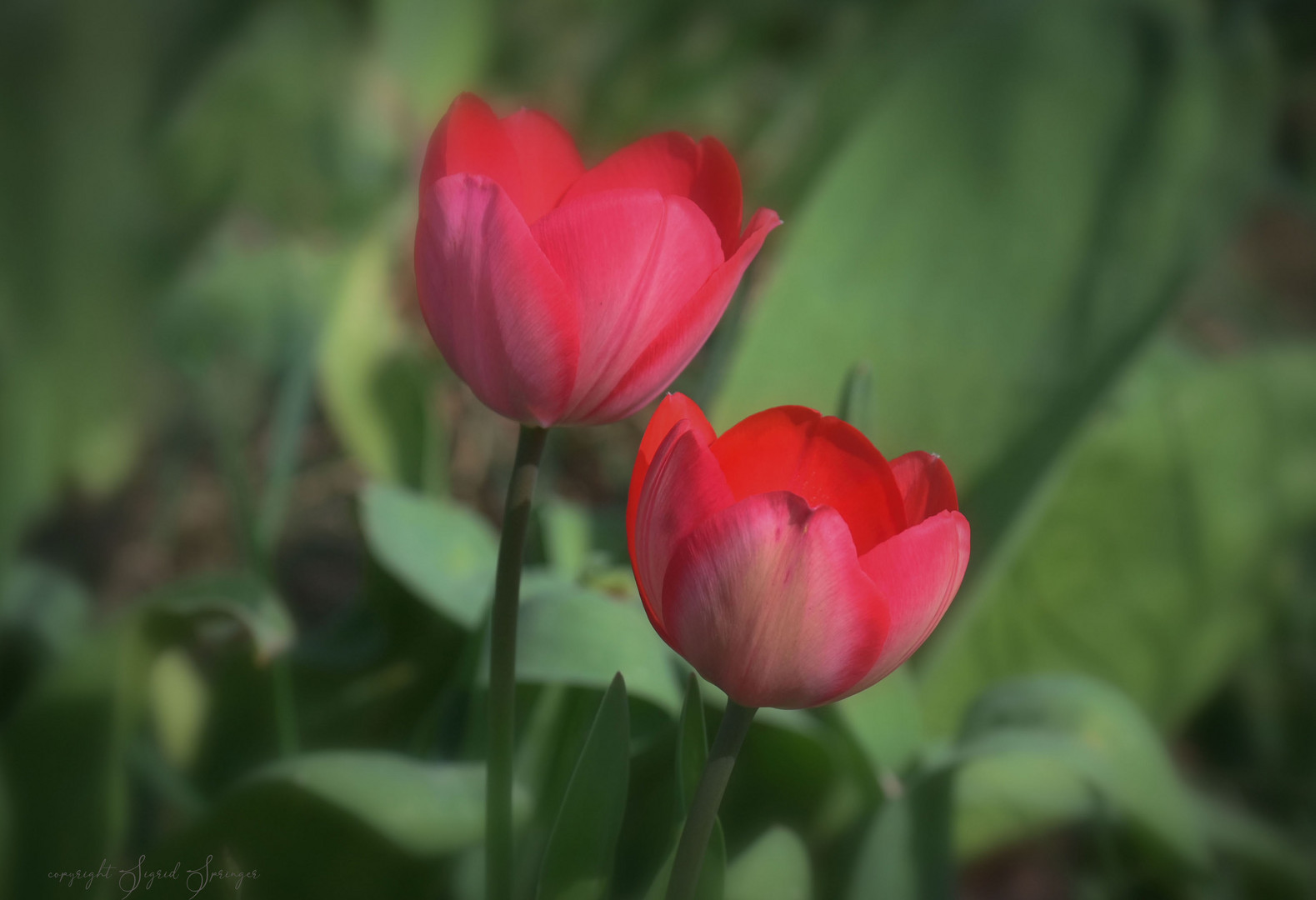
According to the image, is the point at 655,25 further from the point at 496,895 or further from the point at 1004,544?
the point at 496,895

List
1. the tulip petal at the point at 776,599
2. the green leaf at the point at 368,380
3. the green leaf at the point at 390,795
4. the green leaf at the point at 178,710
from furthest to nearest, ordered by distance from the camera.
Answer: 1. the green leaf at the point at 368,380
2. the green leaf at the point at 178,710
3. the green leaf at the point at 390,795
4. the tulip petal at the point at 776,599

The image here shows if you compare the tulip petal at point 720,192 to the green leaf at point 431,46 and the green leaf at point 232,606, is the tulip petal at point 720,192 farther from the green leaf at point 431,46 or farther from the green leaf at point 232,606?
the green leaf at point 431,46

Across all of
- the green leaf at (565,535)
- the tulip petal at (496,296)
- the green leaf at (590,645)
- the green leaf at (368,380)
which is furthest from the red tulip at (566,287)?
the green leaf at (368,380)

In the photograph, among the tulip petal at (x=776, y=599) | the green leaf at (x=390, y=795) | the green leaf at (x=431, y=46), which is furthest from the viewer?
the green leaf at (x=431, y=46)

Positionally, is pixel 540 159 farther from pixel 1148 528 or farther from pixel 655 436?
pixel 1148 528

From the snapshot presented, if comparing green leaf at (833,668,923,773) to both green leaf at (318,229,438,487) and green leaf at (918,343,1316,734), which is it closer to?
green leaf at (918,343,1316,734)

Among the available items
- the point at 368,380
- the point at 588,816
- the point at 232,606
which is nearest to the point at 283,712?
the point at 232,606

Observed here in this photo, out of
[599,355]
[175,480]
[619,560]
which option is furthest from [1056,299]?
[175,480]
